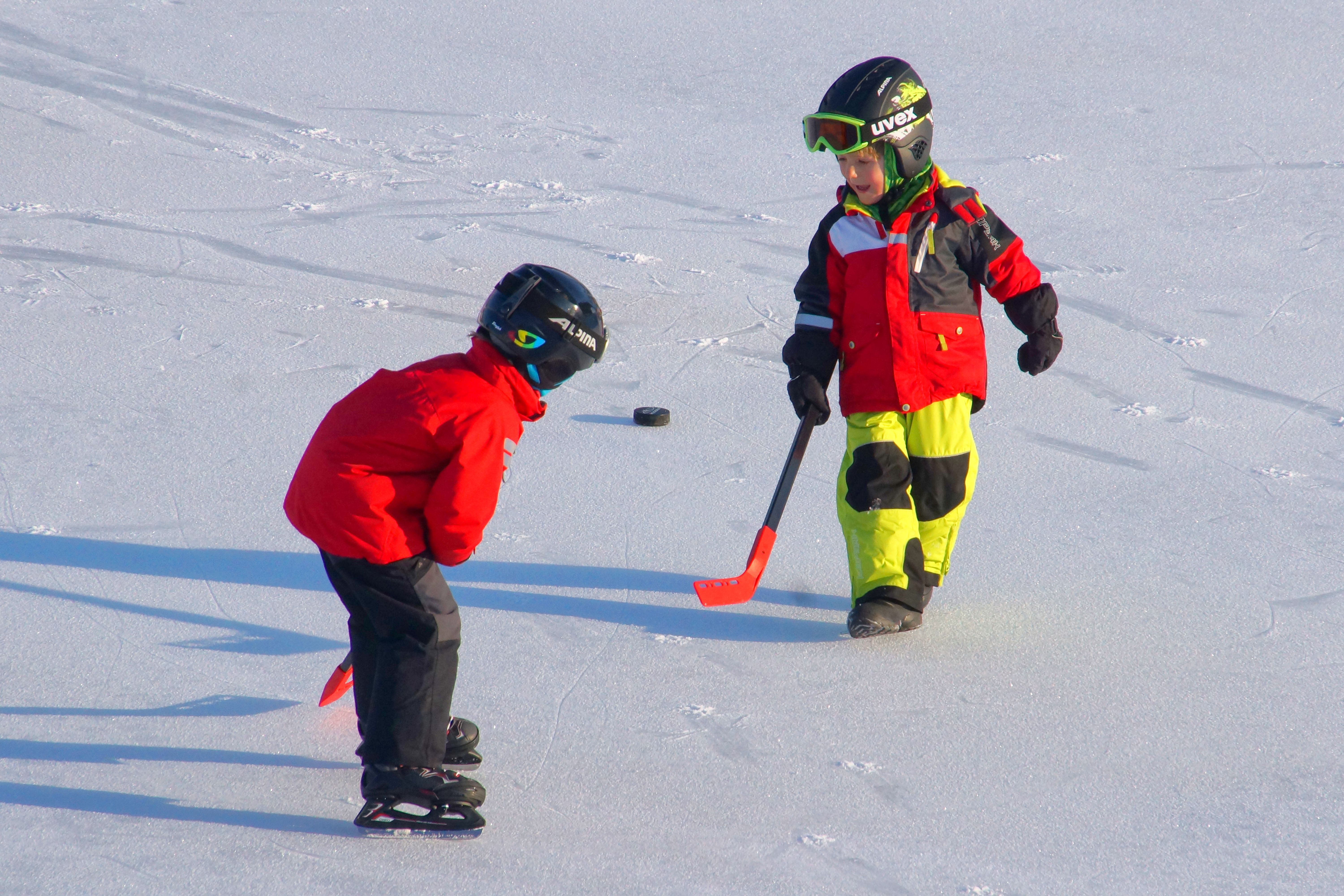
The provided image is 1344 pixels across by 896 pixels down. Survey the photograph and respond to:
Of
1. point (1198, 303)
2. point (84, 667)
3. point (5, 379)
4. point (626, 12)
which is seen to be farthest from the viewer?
point (626, 12)

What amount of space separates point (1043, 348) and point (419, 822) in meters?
1.83

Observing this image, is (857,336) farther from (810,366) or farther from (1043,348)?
(1043,348)

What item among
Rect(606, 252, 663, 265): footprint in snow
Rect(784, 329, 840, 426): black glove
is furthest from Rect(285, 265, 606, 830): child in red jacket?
Rect(606, 252, 663, 265): footprint in snow

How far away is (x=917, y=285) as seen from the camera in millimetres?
3070

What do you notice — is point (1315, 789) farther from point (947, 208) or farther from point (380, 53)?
point (380, 53)

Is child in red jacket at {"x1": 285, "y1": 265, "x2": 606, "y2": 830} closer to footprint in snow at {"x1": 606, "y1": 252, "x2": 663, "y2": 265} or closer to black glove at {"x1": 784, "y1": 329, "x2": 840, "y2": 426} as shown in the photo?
black glove at {"x1": 784, "y1": 329, "x2": 840, "y2": 426}

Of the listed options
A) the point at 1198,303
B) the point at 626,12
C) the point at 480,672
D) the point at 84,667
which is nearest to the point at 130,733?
the point at 84,667

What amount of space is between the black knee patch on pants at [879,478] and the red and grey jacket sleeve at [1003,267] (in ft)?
1.49

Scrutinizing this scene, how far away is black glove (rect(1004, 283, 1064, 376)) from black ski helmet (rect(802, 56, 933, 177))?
0.41 m

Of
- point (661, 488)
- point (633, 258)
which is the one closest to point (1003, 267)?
point (661, 488)

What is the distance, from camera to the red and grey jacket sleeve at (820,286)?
3164 mm

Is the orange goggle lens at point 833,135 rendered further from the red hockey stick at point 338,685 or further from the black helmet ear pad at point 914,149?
the red hockey stick at point 338,685

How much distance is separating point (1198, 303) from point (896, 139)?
2752mm

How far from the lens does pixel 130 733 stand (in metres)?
2.74
